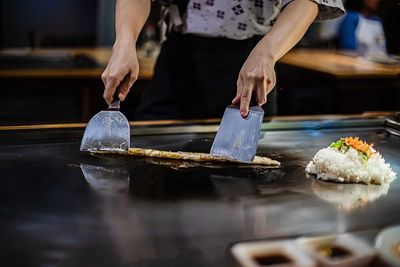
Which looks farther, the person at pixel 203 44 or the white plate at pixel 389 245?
the person at pixel 203 44

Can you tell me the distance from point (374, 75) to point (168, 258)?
4030mm

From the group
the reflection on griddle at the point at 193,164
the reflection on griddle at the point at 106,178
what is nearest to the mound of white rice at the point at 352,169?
the reflection on griddle at the point at 193,164

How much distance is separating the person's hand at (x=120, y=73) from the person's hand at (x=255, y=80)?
39 cm

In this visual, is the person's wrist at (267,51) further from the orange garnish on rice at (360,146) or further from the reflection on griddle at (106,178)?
the reflection on griddle at (106,178)

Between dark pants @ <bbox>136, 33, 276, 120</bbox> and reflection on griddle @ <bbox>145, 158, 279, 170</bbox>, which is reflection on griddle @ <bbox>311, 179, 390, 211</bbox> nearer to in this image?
reflection on griddle @ <bbox>145, 158, 279, 170</bbox>

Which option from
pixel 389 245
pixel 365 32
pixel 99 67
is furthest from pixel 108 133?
pixel 365 32

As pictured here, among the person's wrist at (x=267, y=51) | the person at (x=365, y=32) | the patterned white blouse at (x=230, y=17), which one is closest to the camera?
the person's wrist at (x=267, y=51)

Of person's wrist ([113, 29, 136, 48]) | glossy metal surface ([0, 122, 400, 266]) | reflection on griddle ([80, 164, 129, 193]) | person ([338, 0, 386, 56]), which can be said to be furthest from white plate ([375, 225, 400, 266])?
person ([338, 0, 386, 56])

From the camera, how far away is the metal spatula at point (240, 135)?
5.82 ft

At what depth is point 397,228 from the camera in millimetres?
Answer: 1351

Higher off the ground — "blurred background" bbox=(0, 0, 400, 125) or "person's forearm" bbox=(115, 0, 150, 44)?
"person's forearm" bbox=(115, 0, 150, 44)

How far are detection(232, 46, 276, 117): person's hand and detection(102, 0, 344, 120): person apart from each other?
139 millimetres

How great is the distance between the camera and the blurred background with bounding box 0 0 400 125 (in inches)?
155

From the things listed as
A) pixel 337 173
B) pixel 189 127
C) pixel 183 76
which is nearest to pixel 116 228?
pixel 337 173
